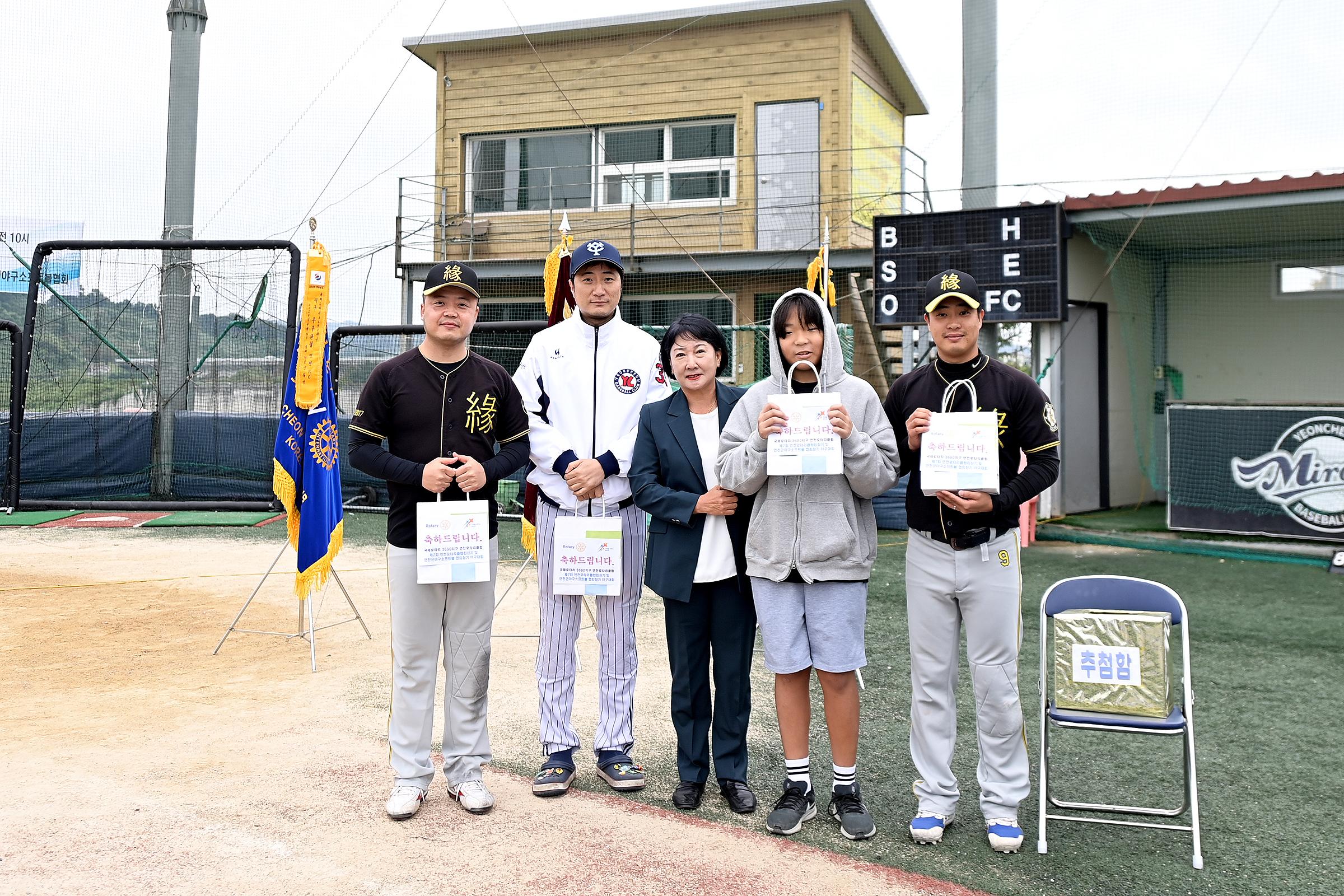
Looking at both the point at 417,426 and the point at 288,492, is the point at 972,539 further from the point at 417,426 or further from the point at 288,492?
the point at 288,492

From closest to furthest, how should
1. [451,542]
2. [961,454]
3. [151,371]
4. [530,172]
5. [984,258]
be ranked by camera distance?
[961,454] < [451,542] < [984,258] < [151,371] < [530,172]

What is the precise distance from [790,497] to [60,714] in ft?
12.0

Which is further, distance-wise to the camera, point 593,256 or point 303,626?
point 303,626

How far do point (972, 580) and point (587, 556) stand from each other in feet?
4.68

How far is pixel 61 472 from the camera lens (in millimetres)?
12547

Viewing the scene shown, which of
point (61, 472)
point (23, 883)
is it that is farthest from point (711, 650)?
point (61, 472)

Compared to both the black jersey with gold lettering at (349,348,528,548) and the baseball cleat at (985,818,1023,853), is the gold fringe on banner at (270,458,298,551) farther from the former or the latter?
the baseball cleat at (985,818,1023,853)

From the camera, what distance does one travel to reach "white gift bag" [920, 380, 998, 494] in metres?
3.30

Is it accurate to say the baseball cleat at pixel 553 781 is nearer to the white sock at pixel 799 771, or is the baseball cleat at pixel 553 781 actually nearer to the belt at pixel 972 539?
the white sock at pixel 799 771

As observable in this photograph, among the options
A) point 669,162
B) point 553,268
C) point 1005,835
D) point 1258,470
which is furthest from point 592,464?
point 669,162

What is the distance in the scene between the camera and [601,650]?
13.2 ft

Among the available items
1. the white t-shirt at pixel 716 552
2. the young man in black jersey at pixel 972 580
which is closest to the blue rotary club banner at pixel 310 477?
the white t-shirt at pixel 716 552

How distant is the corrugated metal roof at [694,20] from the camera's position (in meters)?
15.0

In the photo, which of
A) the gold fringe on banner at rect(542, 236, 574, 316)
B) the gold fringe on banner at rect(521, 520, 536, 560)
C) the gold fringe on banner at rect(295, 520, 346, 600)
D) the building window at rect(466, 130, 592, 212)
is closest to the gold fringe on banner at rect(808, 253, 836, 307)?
the gold fringe on banner at rect(542, 236, 574, 316)
